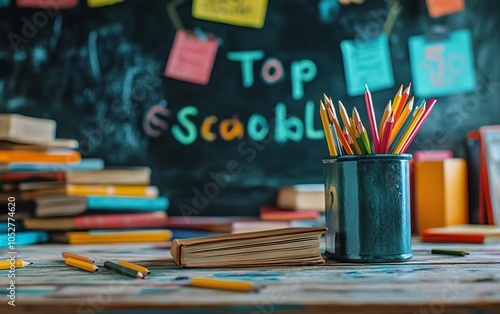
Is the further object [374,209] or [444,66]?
[444,66]

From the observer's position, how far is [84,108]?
147cm

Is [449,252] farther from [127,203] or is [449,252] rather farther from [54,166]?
[54,166]

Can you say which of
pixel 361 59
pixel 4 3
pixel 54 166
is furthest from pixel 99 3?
pixel 361 59

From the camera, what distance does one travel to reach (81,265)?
84 centimetres

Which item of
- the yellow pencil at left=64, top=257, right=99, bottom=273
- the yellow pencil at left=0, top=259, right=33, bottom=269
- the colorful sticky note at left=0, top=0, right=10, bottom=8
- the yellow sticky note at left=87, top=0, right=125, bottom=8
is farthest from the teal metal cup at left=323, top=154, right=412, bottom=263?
the colorful sticky note at left=0, top=0, right=10, bottom=8

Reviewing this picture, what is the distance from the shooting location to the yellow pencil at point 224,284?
2.18ft

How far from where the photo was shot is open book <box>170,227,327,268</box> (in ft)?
2.73

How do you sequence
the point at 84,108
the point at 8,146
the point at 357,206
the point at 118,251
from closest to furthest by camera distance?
the point at 357,206 < the point at 118,251 < the point at 8,146 < the point at 84,108

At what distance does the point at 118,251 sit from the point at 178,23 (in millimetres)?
682

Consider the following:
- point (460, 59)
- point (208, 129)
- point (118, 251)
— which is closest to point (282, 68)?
point (208, 129)

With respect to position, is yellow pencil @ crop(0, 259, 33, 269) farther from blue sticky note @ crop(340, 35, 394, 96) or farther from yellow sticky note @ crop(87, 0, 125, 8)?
blue sticky note @ crop(340, 35, 394, 96)

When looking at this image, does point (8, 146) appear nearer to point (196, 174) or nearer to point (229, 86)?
point (196, 174)

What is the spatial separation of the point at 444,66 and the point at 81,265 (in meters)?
1.10

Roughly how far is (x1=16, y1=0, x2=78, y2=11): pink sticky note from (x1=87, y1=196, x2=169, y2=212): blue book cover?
1.81 ft
